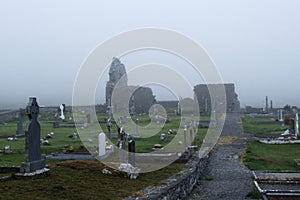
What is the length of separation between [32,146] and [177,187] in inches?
172

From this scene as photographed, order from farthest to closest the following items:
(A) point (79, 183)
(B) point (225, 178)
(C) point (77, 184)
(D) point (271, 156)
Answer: (D) point (271, 156)
(B) point (225, 178)
(A) point (79, 183)
(C) point (77, 184)

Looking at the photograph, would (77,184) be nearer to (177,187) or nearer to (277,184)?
(177,187)

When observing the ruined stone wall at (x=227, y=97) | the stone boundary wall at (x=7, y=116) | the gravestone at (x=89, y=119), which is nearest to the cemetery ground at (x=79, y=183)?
the gravestone at (x=89, y=119)

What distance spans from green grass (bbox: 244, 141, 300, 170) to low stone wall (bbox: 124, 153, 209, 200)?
3.61 meters

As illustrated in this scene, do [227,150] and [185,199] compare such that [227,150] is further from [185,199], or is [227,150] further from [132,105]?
[132,105]

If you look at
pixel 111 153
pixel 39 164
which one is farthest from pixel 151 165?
pixel 39 164

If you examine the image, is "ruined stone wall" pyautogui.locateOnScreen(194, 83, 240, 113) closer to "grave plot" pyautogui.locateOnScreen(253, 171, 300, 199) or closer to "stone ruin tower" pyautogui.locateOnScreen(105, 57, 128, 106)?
"stone ruin tower" pyautogui.locateOnScreen(105, 57, 128, 106)

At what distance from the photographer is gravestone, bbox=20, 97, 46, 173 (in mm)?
9953

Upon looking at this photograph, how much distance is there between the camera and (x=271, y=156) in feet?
57.6

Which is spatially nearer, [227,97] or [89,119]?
[89,119]

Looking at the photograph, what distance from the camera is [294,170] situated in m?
14.1

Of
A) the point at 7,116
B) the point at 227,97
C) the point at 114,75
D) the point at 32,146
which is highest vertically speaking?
the point at 114,75

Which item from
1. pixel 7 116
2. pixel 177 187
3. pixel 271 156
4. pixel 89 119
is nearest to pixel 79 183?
pixel 177 187

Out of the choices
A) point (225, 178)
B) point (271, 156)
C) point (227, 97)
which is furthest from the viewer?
point (227, 97)
